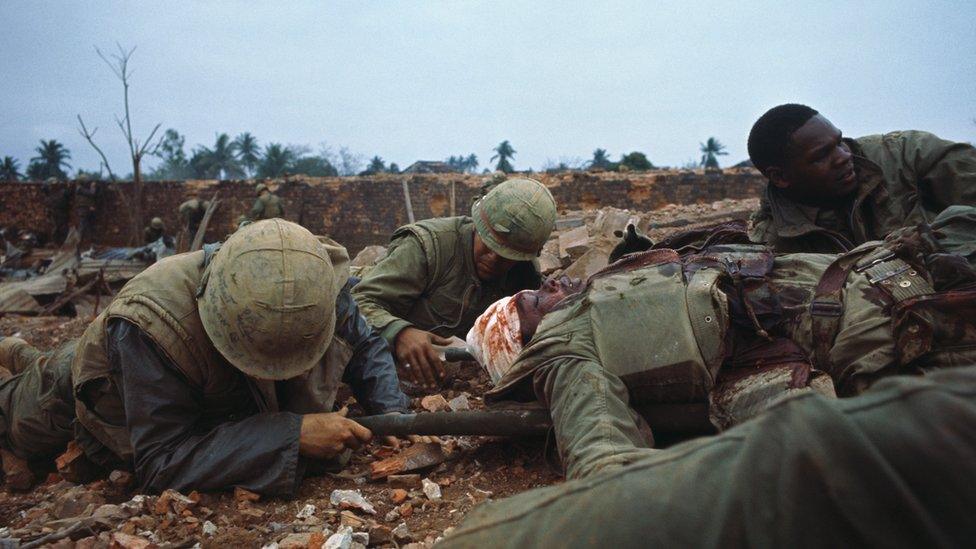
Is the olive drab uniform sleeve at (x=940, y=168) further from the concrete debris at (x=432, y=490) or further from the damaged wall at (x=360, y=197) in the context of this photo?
the damaged wall at (x=360, y=197)

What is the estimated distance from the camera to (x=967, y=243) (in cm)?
212

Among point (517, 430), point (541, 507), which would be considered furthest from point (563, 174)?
point (541, 507)

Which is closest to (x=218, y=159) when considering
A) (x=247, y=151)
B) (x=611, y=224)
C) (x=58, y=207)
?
(x=247, y=151)

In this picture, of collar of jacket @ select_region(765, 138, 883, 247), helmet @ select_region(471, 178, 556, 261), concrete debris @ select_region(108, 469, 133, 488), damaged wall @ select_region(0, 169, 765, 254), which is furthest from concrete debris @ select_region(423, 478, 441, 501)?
damaged wall @ select_region(0, 169, 765, 254)

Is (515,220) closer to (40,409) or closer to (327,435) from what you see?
(327,435)

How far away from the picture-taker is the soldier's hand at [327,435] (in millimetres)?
2559

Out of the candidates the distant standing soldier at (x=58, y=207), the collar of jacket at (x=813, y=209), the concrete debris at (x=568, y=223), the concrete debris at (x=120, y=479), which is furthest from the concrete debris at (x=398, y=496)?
the distant standing soldier at (x=58, y=207)

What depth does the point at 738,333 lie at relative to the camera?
245cm

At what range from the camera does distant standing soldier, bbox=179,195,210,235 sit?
14.1 meters

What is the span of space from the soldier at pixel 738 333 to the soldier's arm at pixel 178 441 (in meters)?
0.82

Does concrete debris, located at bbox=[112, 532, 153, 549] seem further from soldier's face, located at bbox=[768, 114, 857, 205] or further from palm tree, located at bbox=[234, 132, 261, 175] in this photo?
palm tree, located at bbox=[234, 132, 261, 175]

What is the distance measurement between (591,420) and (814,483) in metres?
1.40

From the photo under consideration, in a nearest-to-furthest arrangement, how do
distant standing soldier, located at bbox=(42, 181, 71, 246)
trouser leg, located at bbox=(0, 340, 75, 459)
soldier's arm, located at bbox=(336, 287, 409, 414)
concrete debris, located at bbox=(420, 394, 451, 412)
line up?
trouser leg, located at bbox=(0, 340, 75, 459) < soldier's arm, located at bbox=(336, 287, 409, 414) < concrete debris, located at bbox=(420, 394, 451, 412) < distant standing soldier, located at bbox=(42, 181, 71, 246)

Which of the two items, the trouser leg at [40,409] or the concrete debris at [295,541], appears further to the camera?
the trouser leg at [40,409]
